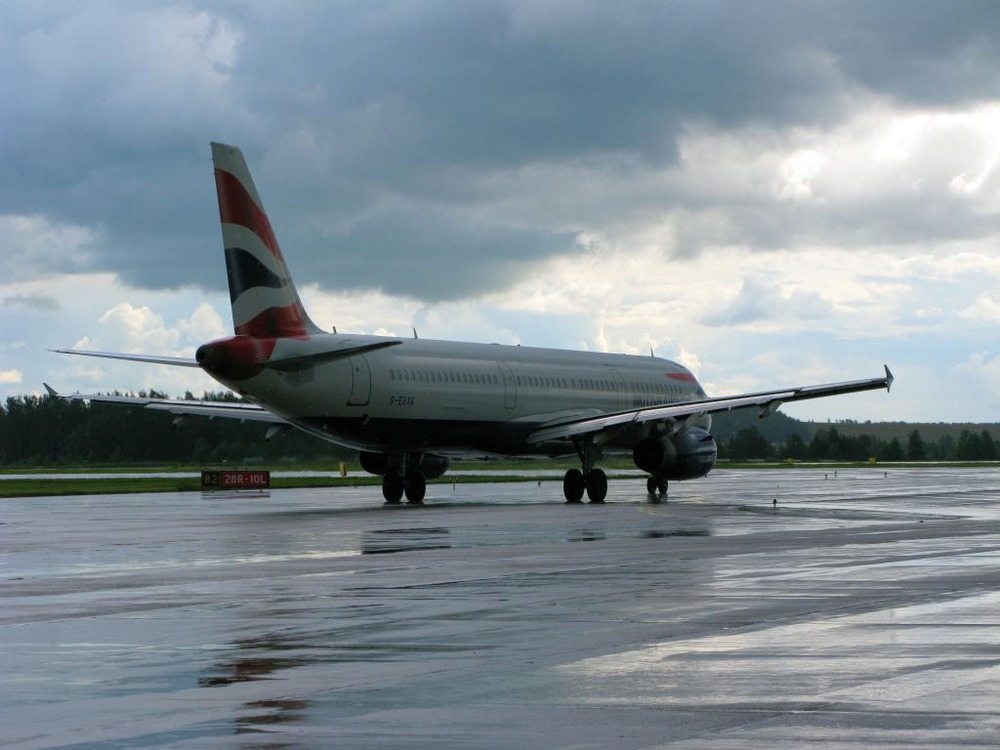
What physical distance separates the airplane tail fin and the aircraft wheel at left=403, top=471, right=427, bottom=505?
7733mm

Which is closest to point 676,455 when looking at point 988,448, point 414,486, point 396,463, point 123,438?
point 414,486

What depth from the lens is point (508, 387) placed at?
1868 inches

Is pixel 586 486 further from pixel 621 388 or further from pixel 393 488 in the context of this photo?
pixel 621 388

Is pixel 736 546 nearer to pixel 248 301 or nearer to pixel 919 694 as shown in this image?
pixel 919 694

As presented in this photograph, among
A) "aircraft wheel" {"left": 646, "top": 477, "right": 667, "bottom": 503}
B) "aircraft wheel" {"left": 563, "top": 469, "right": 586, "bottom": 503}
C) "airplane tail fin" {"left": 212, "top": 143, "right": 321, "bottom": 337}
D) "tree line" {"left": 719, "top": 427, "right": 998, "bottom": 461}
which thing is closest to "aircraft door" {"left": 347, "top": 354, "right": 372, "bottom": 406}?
"airplane tail fin" {"left": 212, "top": 143, "right": 321, "bottom": 337}

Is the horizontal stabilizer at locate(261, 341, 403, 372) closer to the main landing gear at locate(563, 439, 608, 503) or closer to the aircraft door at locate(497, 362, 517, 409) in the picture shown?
the aircraft door at locate(497, 362, 517, 409)

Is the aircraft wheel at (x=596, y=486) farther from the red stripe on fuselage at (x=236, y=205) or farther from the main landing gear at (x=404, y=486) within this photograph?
the red stripe on fuselage at (x=236, y=205)

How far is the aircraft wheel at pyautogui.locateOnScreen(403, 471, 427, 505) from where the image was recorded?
44.9 meters

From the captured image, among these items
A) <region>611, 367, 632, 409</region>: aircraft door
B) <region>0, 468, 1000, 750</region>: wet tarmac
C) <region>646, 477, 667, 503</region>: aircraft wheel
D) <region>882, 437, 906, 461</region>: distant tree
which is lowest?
<region>0, 468, 1000, 750</region>: wet tarmac

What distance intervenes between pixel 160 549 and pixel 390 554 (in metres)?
4.27

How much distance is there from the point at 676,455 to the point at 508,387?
570 centimetres

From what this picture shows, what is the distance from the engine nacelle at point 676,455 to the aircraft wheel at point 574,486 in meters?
2.14

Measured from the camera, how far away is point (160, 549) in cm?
2512

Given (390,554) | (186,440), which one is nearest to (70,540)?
(390,554)
